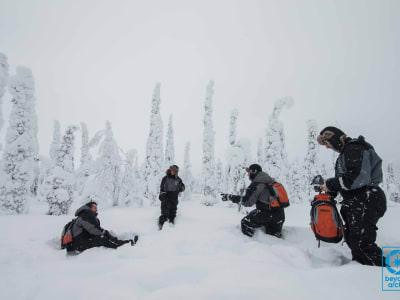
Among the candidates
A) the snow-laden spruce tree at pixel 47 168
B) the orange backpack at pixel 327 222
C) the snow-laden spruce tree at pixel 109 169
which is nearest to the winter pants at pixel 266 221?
the orange backpack at pixel 327 222

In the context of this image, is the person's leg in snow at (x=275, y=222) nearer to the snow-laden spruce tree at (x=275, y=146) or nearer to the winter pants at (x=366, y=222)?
the winter pants at (x=366, y=222)

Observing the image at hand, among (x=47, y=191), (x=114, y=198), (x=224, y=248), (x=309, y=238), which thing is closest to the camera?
(x=224, y=248)

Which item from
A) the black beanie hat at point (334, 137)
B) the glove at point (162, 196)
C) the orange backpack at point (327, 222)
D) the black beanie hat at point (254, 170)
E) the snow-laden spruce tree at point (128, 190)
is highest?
the black beanie hat at point (334, 137)

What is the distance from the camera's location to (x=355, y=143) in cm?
290

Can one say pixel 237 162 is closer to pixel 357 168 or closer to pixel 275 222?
pixel 275 222

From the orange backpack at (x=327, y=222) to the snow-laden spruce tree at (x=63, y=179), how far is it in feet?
43.9

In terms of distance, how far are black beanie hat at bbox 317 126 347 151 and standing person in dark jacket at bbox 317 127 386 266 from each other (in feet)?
0.59

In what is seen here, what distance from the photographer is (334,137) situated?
Result: 3211 millimetres

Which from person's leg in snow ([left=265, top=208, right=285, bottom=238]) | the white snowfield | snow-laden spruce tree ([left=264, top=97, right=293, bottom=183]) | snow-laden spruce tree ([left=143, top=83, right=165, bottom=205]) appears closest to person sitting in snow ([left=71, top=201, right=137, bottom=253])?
the white snowfield

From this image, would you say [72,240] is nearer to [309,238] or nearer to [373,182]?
[309,238]

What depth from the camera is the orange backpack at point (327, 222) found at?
119 inches

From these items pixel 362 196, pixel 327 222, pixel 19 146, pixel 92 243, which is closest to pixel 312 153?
pixel 327 222

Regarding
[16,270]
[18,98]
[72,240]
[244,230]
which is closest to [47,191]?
[18,98]

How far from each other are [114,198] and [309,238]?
18.2 m
